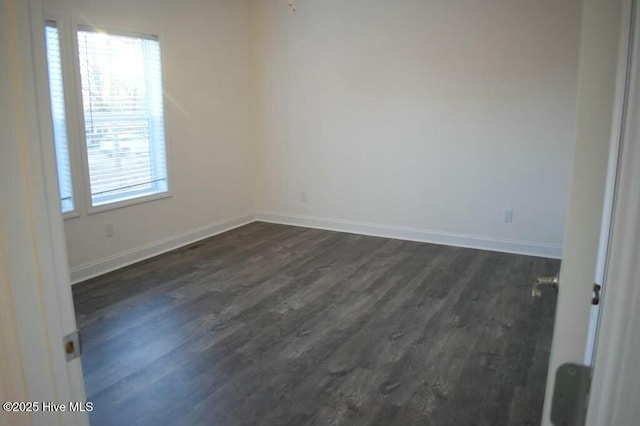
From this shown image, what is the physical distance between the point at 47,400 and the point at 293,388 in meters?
1.86

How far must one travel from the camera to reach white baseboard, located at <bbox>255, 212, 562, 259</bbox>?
192 inches

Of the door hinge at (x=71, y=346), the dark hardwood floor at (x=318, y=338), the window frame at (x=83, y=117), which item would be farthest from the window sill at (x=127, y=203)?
the door hinge at (x=71, y=346)

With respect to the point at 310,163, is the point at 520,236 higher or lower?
lower

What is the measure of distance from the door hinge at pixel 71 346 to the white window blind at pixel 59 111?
3053mm

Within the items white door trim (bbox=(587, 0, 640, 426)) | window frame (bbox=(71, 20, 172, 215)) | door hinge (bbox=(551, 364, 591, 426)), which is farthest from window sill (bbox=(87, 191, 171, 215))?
white door trim (bbox=(587, 0, 640, 426))

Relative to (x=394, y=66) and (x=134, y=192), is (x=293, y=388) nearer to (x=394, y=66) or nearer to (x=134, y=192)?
(x=134, y=192)

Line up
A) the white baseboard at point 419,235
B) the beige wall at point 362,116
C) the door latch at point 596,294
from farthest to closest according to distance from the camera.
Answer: the white baseboard at point 419,235 → the beige wall at point 362,116 → the door latch at point 596,294

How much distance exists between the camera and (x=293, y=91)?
5.74 meters

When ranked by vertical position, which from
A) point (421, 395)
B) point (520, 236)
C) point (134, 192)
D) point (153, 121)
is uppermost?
point (153, 121)

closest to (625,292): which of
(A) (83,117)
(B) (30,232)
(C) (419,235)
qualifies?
(B) (30,232)

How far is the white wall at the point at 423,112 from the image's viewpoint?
15.0 feet

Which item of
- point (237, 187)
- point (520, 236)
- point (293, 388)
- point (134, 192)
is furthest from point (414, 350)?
point (237, 187)

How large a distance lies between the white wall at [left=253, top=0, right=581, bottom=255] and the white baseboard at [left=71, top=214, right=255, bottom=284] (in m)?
0.65

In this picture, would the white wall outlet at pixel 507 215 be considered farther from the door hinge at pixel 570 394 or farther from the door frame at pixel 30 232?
the door frame at pixel 30 232
